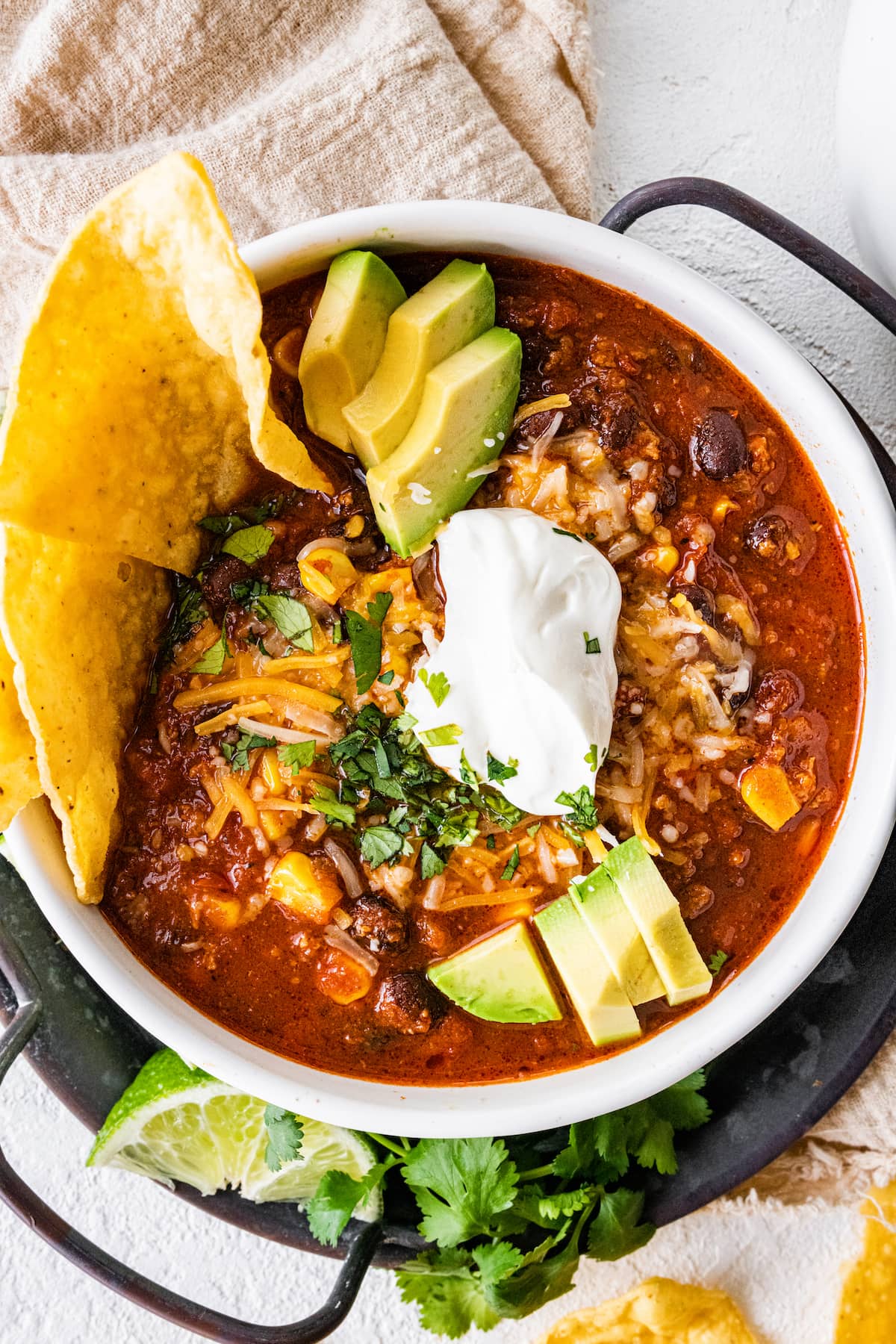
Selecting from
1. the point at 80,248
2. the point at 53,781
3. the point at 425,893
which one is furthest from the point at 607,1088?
the point at 80,248

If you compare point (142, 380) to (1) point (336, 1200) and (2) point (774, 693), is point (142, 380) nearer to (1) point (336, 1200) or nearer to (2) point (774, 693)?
(2) point (774, 693)

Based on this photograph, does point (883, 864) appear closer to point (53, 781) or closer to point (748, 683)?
point (748, 683)

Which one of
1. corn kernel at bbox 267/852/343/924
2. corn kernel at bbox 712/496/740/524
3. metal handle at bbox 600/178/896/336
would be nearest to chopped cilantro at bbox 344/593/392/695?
corn kernel at bbox 267/852/343/924

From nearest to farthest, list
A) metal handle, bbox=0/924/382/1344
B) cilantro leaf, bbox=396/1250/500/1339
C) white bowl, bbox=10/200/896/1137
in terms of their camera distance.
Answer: white bowl, bbox=10/200/896/1137
metal handle, bbox=0/924/382/1344
cilantro leaf, bbox=396/1250/500/1339

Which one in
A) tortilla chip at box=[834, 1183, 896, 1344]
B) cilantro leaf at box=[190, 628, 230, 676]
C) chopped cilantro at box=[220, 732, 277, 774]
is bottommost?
tortilla chip at box=[834, 1183, 896, 1344]

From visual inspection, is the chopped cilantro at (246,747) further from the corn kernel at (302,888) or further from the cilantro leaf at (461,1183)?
the cilantro leaf at (461,1183)

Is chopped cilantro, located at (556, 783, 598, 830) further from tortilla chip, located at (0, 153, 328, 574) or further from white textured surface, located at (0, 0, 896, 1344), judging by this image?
white textured surface, located at (0, 0, 896, 1344)

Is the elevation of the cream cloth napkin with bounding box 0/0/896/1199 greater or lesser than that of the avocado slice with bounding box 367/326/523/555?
greater

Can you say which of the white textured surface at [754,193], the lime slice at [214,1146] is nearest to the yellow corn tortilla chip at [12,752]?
the lime slice at [214,1146]
